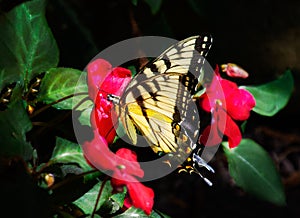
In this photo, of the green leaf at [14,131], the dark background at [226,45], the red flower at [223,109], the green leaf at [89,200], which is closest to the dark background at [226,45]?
the dark background at [226,45]

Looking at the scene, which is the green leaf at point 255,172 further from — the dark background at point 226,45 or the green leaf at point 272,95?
the dark background at point 226,45

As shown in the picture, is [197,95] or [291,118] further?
[291,118]

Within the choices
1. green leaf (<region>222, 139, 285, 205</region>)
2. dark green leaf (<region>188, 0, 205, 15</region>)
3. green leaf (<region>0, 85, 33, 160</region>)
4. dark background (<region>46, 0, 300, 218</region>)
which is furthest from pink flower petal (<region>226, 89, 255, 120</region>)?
dark green leaf (<region>188, 0, 205, 15</region>)

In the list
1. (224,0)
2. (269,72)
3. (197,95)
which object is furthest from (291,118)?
(197,95)

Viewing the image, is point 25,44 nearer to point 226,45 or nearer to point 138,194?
point 138,194

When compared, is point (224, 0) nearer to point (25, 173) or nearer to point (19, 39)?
point (19, 39)

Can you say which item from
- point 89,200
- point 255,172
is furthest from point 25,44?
point 255,172
